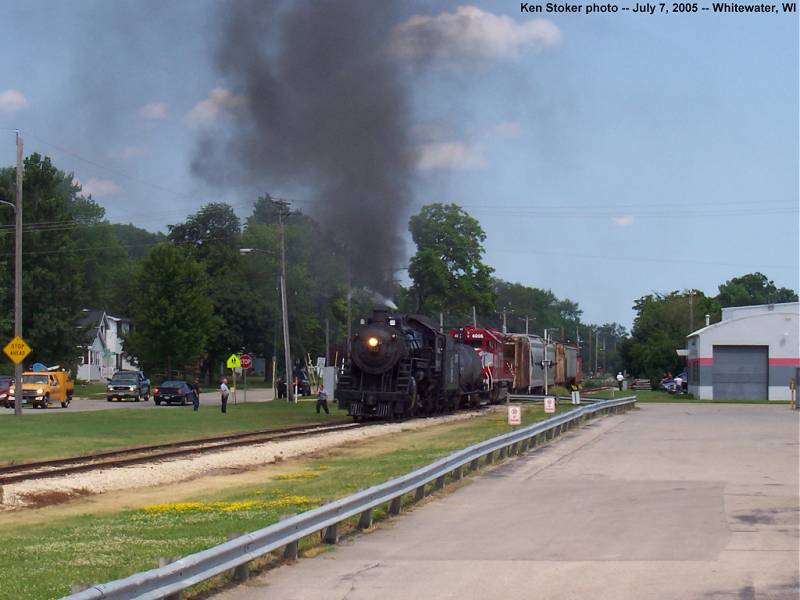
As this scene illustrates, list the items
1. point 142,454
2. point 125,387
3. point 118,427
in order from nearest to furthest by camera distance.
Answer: point 142,454
point 118,427
point 125,387

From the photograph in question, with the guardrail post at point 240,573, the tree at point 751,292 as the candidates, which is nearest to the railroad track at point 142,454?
the guardrail post at point 240,573

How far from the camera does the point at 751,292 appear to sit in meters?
176

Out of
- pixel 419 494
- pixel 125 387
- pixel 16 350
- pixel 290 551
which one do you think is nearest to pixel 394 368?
pixel 16 350

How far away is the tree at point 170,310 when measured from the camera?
7600 cm

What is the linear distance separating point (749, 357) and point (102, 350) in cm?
6859

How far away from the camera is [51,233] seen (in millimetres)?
75750

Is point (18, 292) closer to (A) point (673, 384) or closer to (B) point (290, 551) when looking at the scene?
(B) point (290, 551)

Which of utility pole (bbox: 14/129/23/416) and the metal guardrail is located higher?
utility pole (bbox: 14/129/23/416)

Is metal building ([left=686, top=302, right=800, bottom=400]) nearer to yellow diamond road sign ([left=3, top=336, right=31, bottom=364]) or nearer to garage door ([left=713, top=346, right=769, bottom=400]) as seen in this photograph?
garage door ([left=713, top=346, right=769, bottom=400])

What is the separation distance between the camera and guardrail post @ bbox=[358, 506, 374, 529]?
501 inches

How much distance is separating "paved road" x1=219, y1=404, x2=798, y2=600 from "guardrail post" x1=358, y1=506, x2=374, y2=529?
21 centimetres

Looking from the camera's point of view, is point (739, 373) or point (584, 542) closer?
point (584, 542)

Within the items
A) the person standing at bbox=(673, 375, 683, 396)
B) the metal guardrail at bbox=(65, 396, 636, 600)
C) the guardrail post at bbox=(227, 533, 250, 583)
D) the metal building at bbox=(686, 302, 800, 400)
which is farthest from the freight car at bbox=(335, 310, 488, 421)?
the person standing at bbox=(673, 375, 683, 396)

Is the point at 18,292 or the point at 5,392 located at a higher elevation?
the point at 18,292
